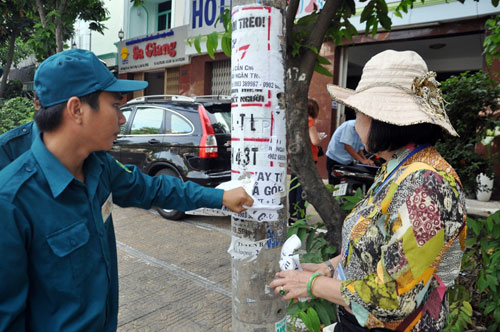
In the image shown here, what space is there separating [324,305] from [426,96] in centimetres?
135

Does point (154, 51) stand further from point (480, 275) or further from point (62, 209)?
point (62, 209)

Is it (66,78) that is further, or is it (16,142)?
(16,142)

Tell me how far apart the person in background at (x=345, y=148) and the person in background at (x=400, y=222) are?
4.10m

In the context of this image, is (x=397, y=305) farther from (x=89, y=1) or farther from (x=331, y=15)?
(x=89, y=1)

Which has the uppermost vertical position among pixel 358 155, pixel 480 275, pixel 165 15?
pixel 165 15

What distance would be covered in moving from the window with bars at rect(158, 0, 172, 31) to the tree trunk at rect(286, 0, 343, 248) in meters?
14.8

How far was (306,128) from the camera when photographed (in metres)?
2.97

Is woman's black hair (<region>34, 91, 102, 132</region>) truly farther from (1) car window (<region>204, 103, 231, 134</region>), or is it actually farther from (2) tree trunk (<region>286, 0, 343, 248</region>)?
(1) car window (<region>204, 103, 231, 134</region>)

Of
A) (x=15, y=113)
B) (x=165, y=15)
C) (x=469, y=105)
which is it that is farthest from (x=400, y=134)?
(x=165, y=15)

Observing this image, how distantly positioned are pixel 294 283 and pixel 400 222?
51 centimetres

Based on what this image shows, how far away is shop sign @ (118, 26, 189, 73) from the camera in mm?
14141

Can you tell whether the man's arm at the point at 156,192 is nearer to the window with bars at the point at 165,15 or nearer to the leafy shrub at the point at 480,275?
the leafy shrub at the point at 480,275

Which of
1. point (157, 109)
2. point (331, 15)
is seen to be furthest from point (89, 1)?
point (331, 15)

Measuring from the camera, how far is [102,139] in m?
1.52
